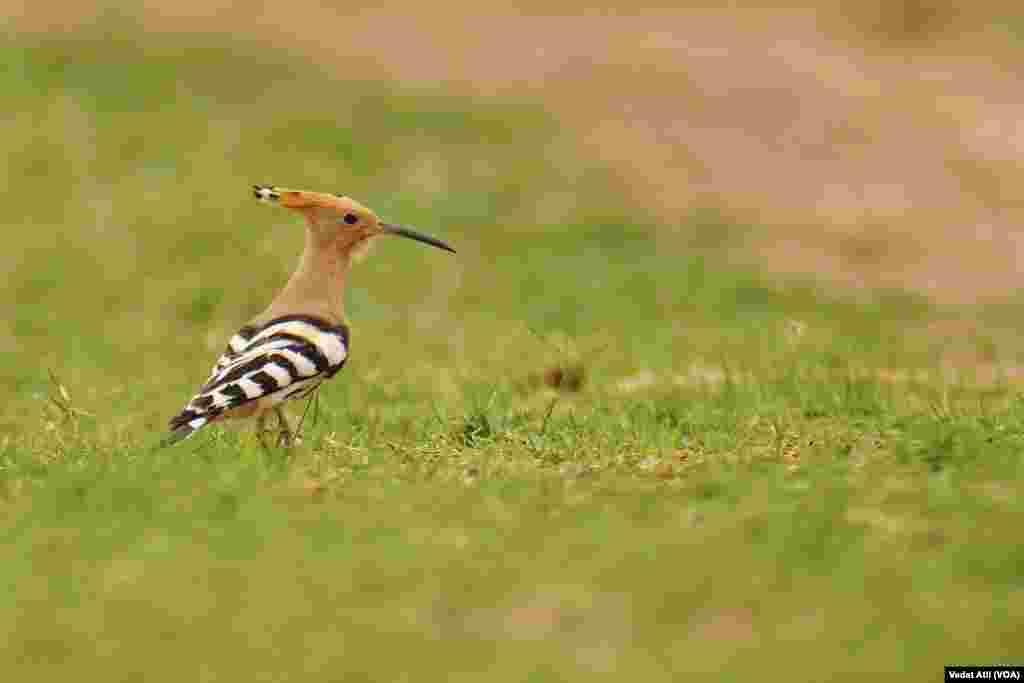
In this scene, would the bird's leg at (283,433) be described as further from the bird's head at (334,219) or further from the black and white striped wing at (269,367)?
the bird's head at (334,219)

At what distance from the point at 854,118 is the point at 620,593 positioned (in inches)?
464

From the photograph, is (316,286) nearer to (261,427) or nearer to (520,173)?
(261,427)

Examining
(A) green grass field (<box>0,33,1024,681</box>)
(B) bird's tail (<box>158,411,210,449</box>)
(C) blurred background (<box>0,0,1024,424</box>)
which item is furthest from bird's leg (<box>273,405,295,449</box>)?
(C) blurred background (<box>0,0,1024,424</box>)

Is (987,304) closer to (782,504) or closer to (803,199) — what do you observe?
(803,199)

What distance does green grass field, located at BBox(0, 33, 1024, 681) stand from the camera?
3.97m

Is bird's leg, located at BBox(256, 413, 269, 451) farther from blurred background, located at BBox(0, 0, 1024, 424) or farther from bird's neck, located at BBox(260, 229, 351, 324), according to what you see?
blurred background, located at BBox(0, 0, 1024, 424)

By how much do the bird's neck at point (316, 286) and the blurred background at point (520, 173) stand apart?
6.35 feet

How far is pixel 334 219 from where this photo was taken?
6.77 metres

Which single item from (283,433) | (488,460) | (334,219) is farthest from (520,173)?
(488,460)

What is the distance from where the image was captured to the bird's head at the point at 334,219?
263 inches

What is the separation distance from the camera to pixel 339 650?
3.93 m

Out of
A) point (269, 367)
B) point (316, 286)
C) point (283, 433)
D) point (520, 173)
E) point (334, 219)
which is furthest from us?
point (520, 173)

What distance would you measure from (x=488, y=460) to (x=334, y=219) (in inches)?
57.0

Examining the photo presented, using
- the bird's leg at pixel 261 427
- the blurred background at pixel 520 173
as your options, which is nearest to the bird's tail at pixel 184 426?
the bird's leg at pixel 261 427
